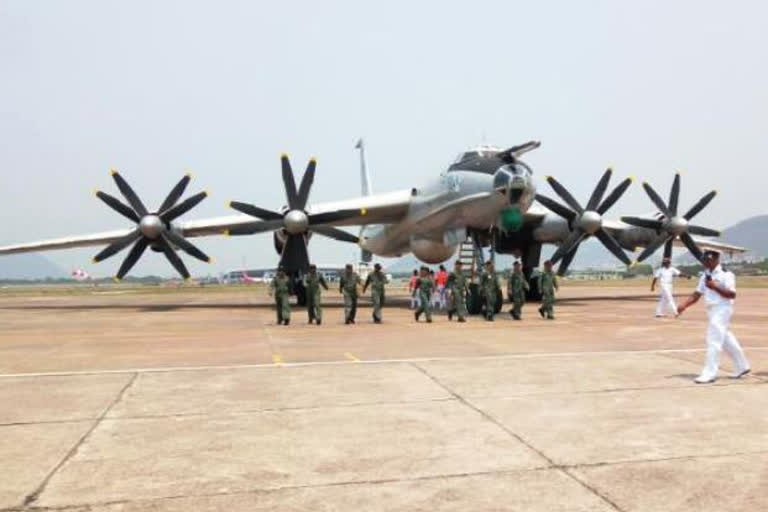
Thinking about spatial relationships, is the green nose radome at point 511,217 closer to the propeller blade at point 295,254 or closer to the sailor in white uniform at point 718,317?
the propeller blade at point 295,254

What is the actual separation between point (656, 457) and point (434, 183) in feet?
58.1

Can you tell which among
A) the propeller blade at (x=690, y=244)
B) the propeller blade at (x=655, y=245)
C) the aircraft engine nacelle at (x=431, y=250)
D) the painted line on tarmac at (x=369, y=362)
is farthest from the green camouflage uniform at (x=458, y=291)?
the propeller blade at (x=690, y=244)

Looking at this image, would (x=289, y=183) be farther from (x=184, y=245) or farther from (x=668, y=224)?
(x=668, y=224)

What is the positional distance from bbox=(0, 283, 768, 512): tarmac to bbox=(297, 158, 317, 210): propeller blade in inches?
504

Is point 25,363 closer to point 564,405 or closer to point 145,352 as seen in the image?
point 145,352

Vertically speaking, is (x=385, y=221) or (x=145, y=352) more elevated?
(x=385, y=221)

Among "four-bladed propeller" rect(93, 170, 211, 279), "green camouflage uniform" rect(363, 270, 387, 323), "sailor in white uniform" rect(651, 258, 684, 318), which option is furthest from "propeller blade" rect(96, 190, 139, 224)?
"sailor in white uniform" rect(651, 258, 684, 318)

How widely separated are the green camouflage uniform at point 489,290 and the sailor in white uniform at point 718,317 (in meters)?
9.38

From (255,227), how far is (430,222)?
6142 mm

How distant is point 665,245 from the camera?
27500mm

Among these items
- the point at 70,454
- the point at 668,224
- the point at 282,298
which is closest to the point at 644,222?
the point at 668,224

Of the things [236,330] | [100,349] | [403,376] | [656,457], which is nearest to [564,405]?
[656,457]

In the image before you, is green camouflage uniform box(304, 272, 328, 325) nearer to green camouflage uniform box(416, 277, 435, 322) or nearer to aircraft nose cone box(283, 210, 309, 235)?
green camouflage uniform box(416, 277, 435, 322)

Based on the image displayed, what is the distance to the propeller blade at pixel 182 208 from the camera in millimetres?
24328
